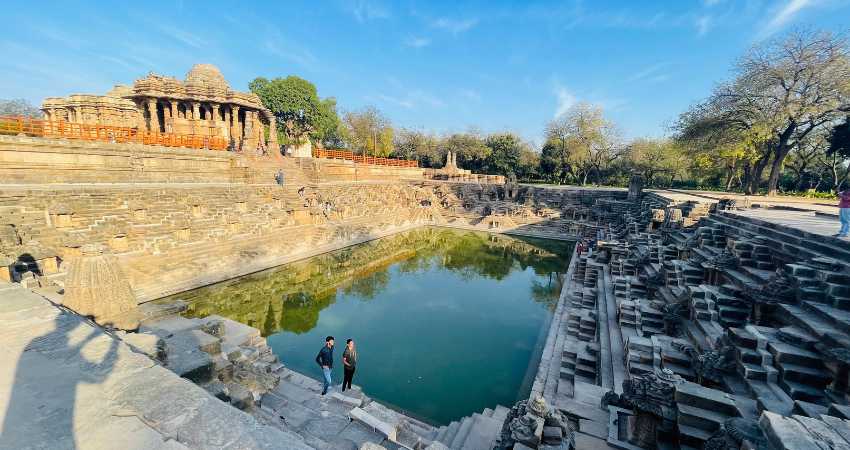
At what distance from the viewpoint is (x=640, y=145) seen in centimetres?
3950

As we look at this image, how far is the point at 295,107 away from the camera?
38969 millimetres

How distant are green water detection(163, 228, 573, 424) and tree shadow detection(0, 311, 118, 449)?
6.01m

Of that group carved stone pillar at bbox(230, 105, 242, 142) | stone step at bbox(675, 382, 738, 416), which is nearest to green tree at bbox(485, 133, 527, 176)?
carved stone pillar at bbox(230, 105, 242, 142)

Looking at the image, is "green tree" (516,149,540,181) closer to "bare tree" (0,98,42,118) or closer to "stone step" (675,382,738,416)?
"stone step" (675,382,738,416)

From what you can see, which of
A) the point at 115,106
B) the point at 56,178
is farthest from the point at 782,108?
the point at 115,106

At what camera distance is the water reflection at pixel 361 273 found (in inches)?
472

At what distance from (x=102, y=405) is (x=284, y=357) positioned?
24.8ft

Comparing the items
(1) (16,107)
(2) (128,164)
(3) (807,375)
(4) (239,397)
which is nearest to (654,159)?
(3) (807,375)

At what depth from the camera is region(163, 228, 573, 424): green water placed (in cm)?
854

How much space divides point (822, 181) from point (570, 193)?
933 inches

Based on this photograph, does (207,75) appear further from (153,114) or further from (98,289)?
(98,289)

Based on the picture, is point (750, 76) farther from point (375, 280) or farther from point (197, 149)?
point (197, 149)

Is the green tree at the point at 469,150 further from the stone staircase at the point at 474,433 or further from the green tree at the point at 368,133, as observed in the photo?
the stone staircase at the point at 474,433

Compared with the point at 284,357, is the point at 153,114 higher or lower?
higher
